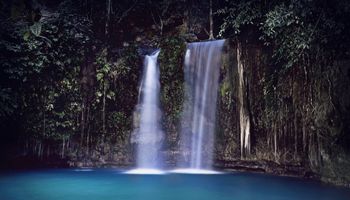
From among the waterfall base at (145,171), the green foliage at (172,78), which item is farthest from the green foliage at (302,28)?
the waterfall base at (145,171)

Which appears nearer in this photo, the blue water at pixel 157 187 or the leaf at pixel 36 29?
the blue water at pixel 157 187

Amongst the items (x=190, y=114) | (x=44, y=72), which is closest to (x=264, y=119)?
(x=190, y=114)

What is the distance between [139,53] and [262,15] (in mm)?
4286

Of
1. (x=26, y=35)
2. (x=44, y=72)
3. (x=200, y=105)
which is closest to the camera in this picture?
(x=26, y=35)

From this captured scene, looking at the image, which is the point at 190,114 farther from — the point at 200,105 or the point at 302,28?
the point at 302,28

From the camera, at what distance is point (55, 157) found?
39.8ft

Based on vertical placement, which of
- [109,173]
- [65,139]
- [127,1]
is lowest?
[109,173]

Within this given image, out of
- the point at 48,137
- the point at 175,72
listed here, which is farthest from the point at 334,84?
the point at 48,137

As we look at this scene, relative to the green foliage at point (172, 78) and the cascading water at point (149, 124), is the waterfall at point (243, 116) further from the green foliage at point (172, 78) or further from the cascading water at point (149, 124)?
the cascading water at point (149, 124)

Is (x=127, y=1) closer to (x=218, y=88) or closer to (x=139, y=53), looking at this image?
(x=139, y=53)

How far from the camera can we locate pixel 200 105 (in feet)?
37.8

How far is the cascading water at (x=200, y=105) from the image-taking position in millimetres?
11289

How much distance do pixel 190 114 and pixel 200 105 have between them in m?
0.43

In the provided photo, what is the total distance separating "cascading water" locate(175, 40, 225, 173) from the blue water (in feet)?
3.88
